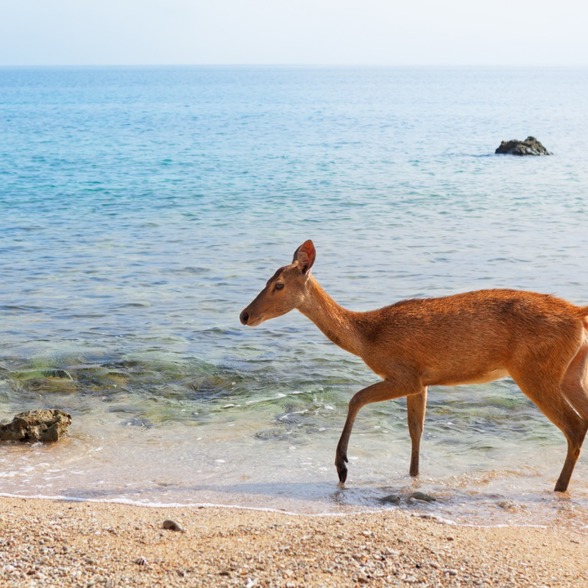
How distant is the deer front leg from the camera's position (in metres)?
Answer: 6.84

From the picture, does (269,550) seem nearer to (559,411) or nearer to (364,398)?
(364,398)

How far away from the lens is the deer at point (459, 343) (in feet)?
21.8

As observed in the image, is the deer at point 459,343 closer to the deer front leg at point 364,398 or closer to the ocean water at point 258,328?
the deer front leg at point 364,398

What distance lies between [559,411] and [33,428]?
156 inches

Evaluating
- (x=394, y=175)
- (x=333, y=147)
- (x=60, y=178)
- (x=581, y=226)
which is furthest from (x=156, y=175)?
(x=581, y=226)

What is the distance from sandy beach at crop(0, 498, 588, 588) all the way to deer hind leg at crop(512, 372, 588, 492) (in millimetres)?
778

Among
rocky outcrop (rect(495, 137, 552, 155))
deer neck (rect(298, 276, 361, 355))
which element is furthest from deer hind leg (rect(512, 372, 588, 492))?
rocky outcrop (rect(495, 137, 552, 155))

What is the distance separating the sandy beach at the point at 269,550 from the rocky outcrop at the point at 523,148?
99.9 ft

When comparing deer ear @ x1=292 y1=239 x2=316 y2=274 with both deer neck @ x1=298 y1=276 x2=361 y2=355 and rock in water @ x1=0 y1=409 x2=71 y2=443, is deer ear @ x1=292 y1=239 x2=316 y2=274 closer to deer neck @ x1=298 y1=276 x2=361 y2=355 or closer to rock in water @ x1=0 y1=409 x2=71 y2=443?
deer neck @ x1=298 y1=276 x2=361 y2=355

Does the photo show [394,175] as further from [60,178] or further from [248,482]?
[248,482]

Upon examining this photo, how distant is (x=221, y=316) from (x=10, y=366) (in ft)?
9.69

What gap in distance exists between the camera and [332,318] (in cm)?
725

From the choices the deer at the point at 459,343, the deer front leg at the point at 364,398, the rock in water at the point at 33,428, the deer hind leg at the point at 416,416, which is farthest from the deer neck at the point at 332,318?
the rock in water at the point at 33,428

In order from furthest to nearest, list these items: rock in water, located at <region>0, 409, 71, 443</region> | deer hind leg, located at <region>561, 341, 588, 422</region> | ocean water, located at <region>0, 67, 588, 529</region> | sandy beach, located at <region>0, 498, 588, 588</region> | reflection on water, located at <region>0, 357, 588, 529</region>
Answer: rock in water, located at <region>0, 409, 71, 443</region>, ocean water, located at <region>0, 67, 588, 529</region>, deer hind leg, located at <region>561, 341, 588, 422</region>, reflection on water, located at <region>0, 357, 588, 529</region>, sandy beach, located at <region>0, 498, 588, 588</region>
